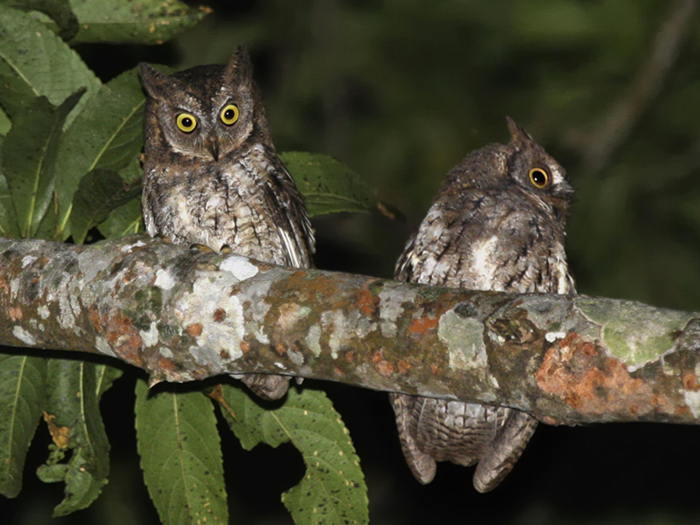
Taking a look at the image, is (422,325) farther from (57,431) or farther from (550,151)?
(550,151)

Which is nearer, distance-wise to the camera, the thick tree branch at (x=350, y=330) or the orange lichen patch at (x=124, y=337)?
the thick tree branch at (x=350, y=330)

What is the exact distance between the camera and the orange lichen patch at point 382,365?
2053 millimetres

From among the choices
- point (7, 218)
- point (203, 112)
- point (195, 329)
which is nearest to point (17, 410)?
point (7, 218)

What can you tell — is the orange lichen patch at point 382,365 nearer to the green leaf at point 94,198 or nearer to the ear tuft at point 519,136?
the green leaf at point 94,198

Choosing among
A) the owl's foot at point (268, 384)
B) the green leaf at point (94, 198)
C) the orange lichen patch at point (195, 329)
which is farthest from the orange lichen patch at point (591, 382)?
the green leaf at point (94, 198)

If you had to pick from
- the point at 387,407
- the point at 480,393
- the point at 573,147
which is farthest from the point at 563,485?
the point at 480,393

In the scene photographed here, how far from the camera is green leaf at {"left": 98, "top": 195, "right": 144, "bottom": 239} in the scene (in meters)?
3.27

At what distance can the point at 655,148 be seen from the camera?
21.5 ft

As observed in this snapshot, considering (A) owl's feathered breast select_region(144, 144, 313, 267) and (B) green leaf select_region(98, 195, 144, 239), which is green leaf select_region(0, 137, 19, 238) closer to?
(B) green leaf select_region(98, 195, 144, 239)

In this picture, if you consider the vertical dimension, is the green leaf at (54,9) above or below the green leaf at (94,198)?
above

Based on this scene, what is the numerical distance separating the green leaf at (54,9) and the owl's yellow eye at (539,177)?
2229 millimetres

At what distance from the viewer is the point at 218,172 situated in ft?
12.1

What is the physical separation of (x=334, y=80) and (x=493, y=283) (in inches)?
156

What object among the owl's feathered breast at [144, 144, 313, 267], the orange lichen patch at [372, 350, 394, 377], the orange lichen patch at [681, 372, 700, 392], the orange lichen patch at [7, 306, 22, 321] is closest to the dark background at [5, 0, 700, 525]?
the owl's feathered breast at [144, 144, 313, 267]
